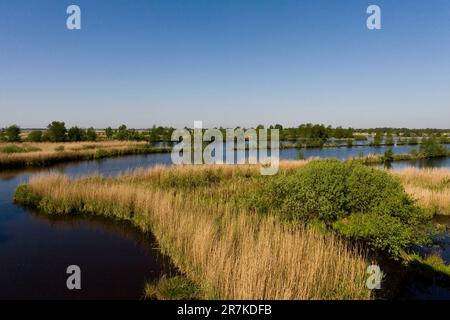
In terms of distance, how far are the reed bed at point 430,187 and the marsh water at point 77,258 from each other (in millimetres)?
1321

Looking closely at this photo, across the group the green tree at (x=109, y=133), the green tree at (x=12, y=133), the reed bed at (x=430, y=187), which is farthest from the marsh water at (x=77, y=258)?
the green tree at (x=109, y=133)

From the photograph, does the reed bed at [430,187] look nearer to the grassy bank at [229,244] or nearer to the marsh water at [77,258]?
the marsh water at [77,258]

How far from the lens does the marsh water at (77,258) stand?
19.7 ft

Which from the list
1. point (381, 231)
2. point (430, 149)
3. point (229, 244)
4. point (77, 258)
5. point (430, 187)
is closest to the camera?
point (229, 244)

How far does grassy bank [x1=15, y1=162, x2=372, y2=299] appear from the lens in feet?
16.1

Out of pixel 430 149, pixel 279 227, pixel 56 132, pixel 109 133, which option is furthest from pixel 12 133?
pixel 430 149

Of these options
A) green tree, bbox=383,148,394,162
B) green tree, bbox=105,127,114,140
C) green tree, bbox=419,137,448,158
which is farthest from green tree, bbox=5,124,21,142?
green tree, bbox=419,137,448,158

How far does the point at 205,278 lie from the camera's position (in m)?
5.53

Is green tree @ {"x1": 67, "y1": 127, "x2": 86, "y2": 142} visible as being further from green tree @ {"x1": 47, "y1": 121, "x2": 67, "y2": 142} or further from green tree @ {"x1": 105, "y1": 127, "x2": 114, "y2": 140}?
green tree @ {"x1": 105, "y1": 127, "x2": 114, "y2": 140}

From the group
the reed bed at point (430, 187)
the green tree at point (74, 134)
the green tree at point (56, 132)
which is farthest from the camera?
the green tree at point (74, 134)

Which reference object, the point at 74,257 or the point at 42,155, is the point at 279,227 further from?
the point at 42,155

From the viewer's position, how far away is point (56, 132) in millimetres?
50594

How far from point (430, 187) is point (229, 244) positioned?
1609cm

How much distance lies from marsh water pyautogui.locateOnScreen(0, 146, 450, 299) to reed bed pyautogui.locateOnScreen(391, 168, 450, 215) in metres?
1.32
